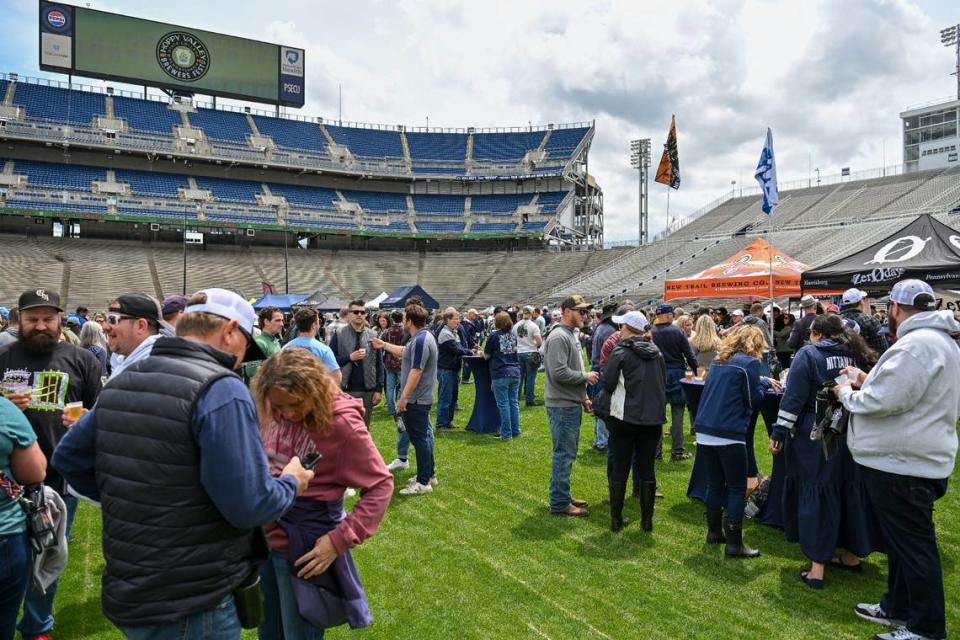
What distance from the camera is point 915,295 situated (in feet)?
11.6

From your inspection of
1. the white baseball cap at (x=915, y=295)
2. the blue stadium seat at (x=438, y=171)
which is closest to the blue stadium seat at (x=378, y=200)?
the blue stadium seat at (x=438, y=171)

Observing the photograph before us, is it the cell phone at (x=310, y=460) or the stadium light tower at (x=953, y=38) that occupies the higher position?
the stadium light tower at (x=953, y=38)

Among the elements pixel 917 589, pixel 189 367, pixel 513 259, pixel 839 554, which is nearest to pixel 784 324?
pixel 839 554

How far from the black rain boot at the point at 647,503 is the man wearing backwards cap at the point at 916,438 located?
196cm

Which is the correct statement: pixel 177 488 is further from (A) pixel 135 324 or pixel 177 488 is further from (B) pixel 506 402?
Result: (B) pixel 506 402

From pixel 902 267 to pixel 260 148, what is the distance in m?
48.4

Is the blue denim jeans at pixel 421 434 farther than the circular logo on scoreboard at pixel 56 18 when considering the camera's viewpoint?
No

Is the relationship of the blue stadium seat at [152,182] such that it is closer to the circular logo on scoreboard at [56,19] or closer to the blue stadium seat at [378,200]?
the circular logo on scoreboard at [56,19]

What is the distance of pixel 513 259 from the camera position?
49250 mm

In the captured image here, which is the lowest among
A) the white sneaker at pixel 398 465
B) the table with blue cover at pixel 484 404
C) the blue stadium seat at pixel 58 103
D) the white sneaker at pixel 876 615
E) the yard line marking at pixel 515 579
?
the yard line marking at pixel 515 579

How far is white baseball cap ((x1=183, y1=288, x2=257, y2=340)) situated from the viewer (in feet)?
6.90

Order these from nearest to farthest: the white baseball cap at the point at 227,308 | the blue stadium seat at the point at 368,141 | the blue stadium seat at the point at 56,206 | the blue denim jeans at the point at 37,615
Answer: the white baseball cap at the point at 227,308 < the blue denim jeans at the point at 37,615 < the blue stadium seat at the point at 56,206 < the blue stadium seat at the point at 368,141

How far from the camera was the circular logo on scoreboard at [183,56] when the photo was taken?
155 feet

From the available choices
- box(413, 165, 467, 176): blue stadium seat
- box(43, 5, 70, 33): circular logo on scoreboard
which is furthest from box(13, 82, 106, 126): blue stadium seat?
box(413, 165, 467, 176): blue stadium seat
